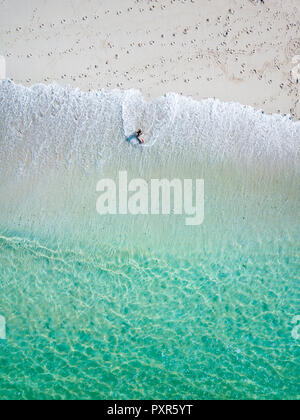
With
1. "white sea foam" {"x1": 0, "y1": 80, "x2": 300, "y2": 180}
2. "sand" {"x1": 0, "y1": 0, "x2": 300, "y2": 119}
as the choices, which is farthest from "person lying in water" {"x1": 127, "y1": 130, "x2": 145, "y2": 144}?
"sand" {"x1": 0, "y1": 0, "x2": 300, "y2": 119}

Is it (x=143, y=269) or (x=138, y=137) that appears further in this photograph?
(x=143, y=269)

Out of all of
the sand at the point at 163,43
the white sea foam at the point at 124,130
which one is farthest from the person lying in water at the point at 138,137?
the sand at the point at 163,43

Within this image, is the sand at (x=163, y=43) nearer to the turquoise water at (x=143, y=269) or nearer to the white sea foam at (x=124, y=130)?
the white sea foam at (x=124, y=130)

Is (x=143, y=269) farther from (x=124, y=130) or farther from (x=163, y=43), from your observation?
(x=163, y=43)

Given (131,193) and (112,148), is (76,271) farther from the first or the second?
(112,148)

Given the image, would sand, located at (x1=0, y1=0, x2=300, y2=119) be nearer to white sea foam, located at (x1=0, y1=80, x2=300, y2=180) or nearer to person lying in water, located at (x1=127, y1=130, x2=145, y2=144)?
white sea foam, located at (x1=0, y1=80, x2=300, y2=180)

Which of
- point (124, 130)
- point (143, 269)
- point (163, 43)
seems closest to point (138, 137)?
point (124, 130)

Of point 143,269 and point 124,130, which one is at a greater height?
point 124,130
